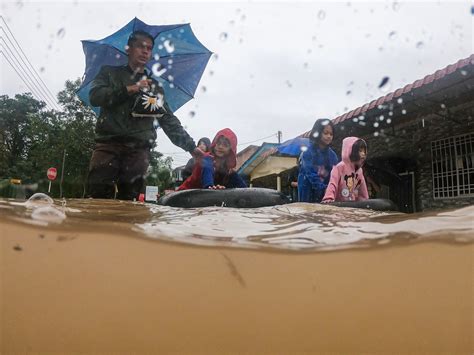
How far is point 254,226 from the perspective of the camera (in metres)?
1.51

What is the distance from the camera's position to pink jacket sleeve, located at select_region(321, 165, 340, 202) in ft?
8.96

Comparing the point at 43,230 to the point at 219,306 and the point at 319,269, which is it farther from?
the point at 319,269

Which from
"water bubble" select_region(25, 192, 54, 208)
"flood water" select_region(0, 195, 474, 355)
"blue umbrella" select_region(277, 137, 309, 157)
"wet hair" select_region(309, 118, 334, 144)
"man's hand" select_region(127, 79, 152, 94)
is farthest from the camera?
"blue umbrella" select_region(277, 137, 309, 157)

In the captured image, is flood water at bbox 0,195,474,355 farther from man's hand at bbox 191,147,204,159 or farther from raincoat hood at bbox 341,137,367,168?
raincoat hood at bbox 341,137,367,168

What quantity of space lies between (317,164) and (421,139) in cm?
97

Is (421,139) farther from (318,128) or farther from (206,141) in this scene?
(206,141)

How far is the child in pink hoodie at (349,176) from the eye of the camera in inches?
112

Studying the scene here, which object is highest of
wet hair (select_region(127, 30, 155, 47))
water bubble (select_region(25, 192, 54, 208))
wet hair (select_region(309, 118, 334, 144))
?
wet hair (select_region(127, 30, 155, 47))

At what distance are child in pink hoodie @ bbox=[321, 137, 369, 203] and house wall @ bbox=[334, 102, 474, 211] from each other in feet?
0.61

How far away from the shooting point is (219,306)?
108 cm

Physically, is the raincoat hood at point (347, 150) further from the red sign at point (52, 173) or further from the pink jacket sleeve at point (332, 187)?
the red sign at point (52, 173)

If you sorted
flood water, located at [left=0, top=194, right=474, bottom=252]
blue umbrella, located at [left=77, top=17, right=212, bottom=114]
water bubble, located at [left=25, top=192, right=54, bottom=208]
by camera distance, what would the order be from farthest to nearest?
blue umbrella, located at [left=77, top=17, right=212, bottom=114] → water bubble, located at [left=25, top=192, right=54, bottom=208] → flood water, located at [left=0, top=194, right=474, bottom=252]

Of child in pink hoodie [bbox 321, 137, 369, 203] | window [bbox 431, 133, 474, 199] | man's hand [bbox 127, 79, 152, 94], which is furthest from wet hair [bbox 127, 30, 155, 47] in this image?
window [bbox 431, 133, 474, 199]

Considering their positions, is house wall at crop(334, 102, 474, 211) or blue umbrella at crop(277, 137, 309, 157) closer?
house wall at crop(334, 102, 474, 211)
